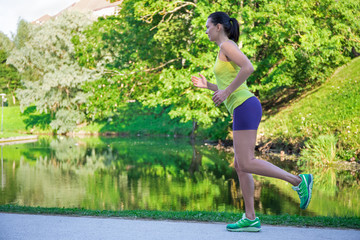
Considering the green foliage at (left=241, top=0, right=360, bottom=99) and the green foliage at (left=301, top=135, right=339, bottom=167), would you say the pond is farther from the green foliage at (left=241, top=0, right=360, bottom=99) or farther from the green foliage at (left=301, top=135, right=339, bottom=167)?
the green foliage at (left=241, top=0, right=360, bottom=99)

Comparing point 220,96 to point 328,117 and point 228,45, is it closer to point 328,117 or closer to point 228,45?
point 228,45

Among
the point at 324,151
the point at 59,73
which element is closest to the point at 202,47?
the point at 324,151

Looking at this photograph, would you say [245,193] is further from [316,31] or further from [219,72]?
[316,31]

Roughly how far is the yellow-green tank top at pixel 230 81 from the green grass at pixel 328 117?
35.5 ft

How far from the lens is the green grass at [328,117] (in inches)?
590

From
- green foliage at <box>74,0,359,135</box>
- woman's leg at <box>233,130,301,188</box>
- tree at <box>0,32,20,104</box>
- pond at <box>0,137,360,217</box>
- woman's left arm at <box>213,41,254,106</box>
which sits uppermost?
tree at <box>0,32,20,104</box>

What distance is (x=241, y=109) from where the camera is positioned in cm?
463

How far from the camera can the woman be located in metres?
4.60

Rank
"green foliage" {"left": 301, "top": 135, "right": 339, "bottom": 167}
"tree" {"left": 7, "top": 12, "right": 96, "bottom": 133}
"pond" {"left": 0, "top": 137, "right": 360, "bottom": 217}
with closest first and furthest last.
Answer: "pond" {"left": 0, "top": 137, "right": 360, "bottom": 217}
"green foliage" {"left": 301, "top": 135, "right": 339, "bottom": 167}
"tree" {"left": 7, "top": 12, "right": 96, "bottom": 133}

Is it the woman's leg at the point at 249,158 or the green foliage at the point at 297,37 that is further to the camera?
the green foliage at the point at 297,37

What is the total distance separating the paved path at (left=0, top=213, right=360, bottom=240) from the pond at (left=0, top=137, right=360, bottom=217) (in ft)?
11.4

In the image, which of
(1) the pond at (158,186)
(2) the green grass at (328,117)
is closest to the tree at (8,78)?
(1) the pond at (158,186)

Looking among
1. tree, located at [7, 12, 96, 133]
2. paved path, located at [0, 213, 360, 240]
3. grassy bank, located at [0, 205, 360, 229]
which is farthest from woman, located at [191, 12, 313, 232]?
tree, located at [7, 12, 96, 133]

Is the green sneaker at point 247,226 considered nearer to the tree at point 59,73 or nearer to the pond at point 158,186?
the pond at point 158,186
